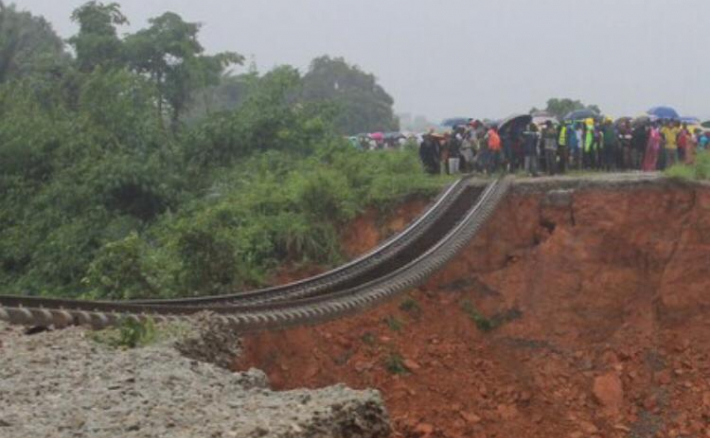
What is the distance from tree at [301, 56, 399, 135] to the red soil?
3036 centimetres

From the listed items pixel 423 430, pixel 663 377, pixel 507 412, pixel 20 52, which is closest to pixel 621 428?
pixel 663 377

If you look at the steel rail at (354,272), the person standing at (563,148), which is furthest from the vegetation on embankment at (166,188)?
the person standing at (563,148)

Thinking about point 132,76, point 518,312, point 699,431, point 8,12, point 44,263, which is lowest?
point 699,431

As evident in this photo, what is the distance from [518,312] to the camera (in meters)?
17.2

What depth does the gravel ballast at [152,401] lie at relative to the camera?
18.2ft

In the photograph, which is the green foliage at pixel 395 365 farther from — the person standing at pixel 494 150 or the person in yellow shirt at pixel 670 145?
the person in yellow shirt at pixel 670 145

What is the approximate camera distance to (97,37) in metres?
29.7

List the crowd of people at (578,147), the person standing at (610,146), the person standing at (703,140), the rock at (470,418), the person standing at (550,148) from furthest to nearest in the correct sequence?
the person standing at (703,140), the person standing at (610,146), the crowd of people at (578,147), the person standing at (550,148), the rock at (470,418)

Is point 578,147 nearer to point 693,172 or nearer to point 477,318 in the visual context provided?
point 693,172

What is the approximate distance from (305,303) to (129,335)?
2.82 m

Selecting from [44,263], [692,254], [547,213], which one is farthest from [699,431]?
[44,263]

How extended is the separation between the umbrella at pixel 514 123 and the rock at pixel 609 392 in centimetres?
608

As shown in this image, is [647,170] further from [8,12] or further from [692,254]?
[8,12]

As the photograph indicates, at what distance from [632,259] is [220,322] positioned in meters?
10.1
